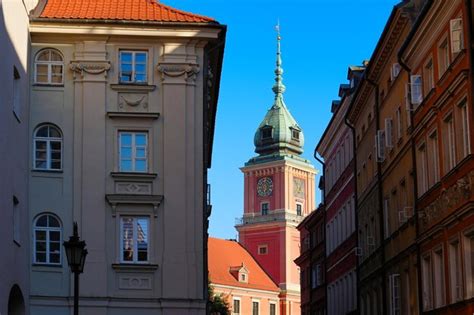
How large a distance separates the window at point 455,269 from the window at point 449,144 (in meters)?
2.03

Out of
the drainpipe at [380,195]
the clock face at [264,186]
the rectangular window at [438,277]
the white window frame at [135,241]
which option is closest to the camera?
the rectangular window at [438,277]

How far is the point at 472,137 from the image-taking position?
2448 cm

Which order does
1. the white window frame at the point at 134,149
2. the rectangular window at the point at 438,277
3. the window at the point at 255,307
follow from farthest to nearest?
the window at the point at 255,307
the white window frame at the point at 134,149
the rectangular window at the point at 438,277

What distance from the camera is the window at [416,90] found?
31.2 meters

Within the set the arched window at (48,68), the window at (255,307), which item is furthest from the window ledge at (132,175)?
the window at (255,307)

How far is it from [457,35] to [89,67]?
12.7 m

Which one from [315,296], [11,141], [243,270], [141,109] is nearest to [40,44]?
[141,109]

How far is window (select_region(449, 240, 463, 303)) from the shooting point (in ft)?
87.4

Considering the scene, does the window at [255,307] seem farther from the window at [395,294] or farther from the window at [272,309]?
the window at [395,294]

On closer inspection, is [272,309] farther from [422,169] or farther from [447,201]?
[447,201]

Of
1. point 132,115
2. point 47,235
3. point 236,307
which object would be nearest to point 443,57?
point 132,115

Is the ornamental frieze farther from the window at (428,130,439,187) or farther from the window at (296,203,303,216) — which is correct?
the window at (296,203,303,216)

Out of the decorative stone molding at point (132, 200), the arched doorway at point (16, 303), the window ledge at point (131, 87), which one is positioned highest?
the window ledge at point (131, 87)

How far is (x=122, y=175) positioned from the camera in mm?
33438
